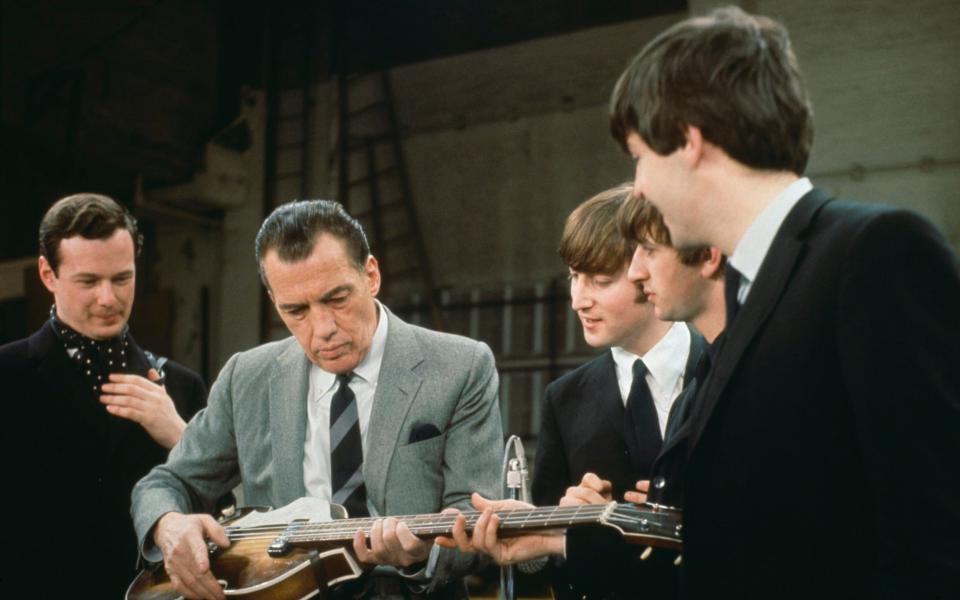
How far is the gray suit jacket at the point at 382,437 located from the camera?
2713 mm

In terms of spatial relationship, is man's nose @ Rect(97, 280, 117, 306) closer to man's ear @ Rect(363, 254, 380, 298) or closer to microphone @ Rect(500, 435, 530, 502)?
man's ear @ Rect(363, 254, 380, 298)

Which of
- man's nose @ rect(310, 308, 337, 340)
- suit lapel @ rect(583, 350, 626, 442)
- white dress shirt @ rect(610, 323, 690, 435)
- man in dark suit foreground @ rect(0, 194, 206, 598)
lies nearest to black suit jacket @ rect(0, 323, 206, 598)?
man in dark suit foreground @ rect(0, 194, 206, 598)

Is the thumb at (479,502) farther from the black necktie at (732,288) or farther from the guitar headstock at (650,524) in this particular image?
the black necktie at (732,288)

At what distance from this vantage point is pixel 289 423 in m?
2.88

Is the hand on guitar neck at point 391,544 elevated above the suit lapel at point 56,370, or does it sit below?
below

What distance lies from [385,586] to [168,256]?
30.4 ft

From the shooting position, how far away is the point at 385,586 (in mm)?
2689

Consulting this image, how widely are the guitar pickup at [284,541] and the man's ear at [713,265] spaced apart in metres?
1.29

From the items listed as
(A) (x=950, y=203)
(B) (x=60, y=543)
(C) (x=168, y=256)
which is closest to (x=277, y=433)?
(B) (x=60, y=543)

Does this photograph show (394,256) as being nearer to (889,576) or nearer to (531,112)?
(531,112)

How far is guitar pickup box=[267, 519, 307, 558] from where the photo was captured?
268 centimetres

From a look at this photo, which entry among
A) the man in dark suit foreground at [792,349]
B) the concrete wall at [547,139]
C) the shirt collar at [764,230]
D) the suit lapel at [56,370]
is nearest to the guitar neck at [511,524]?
the man in dark suit foreground at [792,349]

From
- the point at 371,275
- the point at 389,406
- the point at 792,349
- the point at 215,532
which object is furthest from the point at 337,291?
the point at 792,349

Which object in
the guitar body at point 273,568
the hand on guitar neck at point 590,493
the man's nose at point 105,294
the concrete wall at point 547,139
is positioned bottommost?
the guitar body at point 273,568
